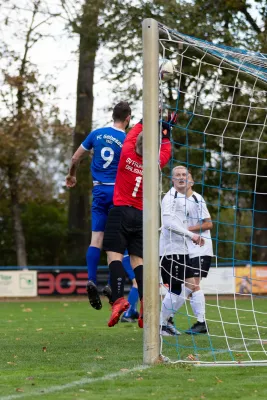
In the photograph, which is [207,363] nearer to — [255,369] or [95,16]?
[255,369]

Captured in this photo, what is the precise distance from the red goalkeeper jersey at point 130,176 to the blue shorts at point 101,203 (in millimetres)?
836

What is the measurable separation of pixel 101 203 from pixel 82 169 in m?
19.2

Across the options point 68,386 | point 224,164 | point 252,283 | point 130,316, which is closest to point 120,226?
point 68,386

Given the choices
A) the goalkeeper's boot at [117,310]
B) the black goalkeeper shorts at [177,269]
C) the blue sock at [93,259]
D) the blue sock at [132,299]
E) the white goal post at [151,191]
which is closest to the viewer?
the white goal post at [151,191]

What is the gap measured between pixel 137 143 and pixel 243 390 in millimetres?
3093

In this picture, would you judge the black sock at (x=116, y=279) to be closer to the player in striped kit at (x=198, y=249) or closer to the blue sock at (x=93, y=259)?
the blue sock at (x=93, y=259)

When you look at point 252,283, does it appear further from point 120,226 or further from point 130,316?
point 120,226

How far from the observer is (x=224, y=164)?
25.9 meters

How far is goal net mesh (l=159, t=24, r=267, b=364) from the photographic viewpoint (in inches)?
306

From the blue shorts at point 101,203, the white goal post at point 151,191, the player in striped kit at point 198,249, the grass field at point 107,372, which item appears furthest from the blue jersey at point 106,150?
the white goal post at point 151,191

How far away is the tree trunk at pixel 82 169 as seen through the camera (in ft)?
90.7

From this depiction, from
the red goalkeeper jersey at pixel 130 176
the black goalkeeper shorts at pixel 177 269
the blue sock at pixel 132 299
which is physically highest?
the red goalkeeper jersey at pixel 130 176

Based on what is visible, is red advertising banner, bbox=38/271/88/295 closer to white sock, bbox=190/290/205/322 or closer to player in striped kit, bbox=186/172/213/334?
player in striped kit, bbox=186/172/213/334

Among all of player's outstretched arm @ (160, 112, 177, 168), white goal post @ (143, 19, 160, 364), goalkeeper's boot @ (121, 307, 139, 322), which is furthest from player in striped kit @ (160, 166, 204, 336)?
white goal post @ (143, 19, 160, 364)
